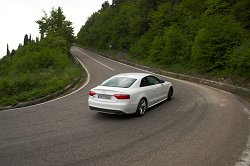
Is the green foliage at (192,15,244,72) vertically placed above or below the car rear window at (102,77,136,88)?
above

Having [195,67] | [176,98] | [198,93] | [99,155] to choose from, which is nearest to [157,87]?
[176,98]

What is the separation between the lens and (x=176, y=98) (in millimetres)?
13211

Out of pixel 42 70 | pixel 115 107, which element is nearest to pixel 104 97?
pixel 115 107

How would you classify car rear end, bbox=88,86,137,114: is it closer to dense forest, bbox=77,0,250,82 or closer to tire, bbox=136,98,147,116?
tire, bbox=136,98,147,116

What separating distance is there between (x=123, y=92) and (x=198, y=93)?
6530 millimetres

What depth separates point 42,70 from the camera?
25.2 metres

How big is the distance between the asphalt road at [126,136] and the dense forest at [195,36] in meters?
9.46

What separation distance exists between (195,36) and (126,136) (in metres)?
22.4

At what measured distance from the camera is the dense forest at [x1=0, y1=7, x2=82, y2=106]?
15.1 m

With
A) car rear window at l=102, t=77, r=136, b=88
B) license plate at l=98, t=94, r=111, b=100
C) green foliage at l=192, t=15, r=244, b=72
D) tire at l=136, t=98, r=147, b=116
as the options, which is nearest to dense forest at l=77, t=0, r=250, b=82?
green foliage at l=192, t=15, r=244, b=72

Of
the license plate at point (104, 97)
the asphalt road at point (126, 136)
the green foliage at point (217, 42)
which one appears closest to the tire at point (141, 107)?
the asphalt road at point (126, 136)

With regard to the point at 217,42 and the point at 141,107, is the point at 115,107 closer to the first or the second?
the point at 141,107

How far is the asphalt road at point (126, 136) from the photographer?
20.1 ft

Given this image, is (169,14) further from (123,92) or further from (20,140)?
(20,140)
